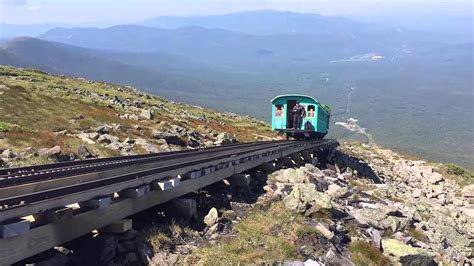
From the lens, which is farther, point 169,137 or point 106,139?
point 169,137

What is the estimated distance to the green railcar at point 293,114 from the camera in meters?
44.6

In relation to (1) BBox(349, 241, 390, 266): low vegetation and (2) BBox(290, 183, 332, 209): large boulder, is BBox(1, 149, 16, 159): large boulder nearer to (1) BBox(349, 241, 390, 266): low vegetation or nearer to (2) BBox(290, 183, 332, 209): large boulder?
(2) BBox(290, 183, 332, 209): large boulder

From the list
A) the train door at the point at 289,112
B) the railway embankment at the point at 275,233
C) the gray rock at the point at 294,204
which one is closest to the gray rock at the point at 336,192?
the railway embankment at the point at 275,233

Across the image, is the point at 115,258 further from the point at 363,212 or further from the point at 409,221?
the point at 409,221

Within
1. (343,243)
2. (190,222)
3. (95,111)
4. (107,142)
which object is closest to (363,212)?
(343,243)

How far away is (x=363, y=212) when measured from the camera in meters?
18.5

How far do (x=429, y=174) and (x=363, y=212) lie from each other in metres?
44.5

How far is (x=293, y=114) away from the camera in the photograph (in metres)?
45.0

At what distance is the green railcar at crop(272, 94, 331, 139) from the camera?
146ft

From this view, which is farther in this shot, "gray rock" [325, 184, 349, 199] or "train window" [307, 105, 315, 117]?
"train window" [307, 105, 315, 117]

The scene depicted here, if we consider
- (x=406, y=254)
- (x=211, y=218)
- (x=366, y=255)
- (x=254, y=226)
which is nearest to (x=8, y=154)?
(x=211, y=218)

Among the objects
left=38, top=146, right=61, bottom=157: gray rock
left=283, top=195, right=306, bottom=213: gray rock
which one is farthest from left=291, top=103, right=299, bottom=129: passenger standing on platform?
left=283, top=195, right=306, bottom=213: gray rock

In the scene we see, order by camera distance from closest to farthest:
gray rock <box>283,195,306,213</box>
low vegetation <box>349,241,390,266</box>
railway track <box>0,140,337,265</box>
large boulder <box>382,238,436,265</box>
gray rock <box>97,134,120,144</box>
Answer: railway track <box>0,140,337,265</box>
low vegetation <box>349,241,390,266</box>
large boulder <box>382,238,436,265</box>
gray rock <box>283,195,306,213</box>
gray rock <box>97,134,120,144</box>

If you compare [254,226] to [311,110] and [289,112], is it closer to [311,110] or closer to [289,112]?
[311,110]
